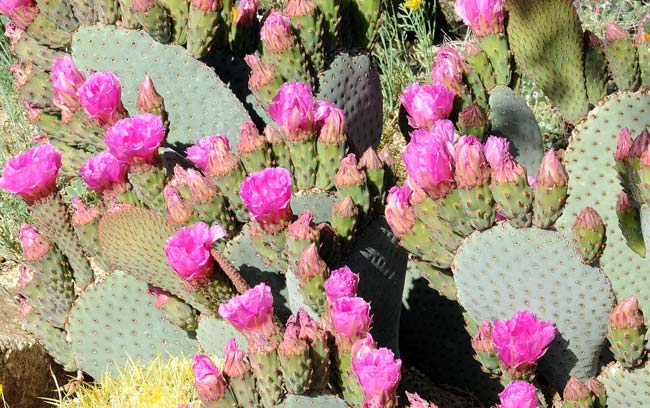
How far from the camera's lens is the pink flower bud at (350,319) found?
201 cm

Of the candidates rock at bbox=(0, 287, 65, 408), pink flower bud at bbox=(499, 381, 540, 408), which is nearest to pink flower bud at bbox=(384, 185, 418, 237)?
pink flower bud at bbox=(499, 381, 540, 408)

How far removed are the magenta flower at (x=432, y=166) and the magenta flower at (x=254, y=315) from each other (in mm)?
422

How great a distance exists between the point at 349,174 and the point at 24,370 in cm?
146

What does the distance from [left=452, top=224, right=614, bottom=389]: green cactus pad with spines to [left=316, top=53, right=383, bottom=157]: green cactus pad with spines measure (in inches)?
31.4

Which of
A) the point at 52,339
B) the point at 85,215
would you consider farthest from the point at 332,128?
the point at 52,339

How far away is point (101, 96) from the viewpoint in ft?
8.57

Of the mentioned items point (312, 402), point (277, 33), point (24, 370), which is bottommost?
point (24, 370)

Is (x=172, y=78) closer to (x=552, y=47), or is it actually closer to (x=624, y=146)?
(x=552, y=47)

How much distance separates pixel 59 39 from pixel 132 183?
0.83m

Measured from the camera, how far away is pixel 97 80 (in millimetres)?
2604

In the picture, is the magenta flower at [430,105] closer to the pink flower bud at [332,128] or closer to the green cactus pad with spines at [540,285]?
the pink flower bud at [332,128]

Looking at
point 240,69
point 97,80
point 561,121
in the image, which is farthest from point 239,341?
point 561,121

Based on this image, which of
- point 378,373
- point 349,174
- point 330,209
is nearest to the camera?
point 378,373

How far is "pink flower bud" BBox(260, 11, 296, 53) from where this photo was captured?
2760 mm
